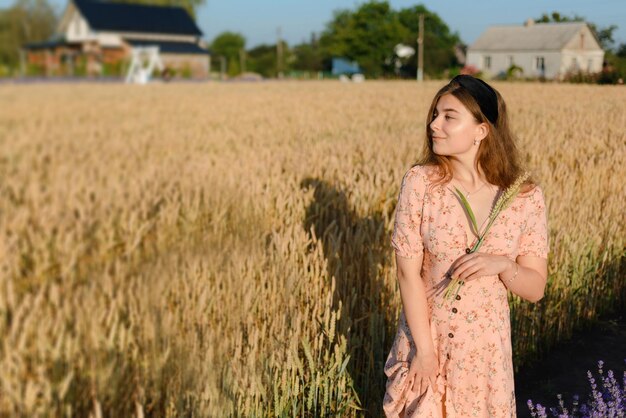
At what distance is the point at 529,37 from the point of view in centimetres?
5709

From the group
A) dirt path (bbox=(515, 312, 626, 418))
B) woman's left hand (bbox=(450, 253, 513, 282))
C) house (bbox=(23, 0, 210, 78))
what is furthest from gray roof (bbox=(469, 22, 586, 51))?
woman's left hand (bbox=(450, 253, 513, 282))

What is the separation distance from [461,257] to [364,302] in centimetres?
105

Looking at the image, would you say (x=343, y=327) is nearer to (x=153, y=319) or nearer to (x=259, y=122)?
(x=153, y=319)

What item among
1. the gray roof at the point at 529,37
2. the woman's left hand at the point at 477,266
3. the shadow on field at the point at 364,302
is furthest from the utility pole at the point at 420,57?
the woman's left hand at the point at 477,266

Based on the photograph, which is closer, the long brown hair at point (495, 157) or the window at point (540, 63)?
the long brown hair at point (495, 157)

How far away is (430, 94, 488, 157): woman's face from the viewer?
73.6 inches

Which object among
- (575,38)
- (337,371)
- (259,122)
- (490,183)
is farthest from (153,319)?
(575,38)

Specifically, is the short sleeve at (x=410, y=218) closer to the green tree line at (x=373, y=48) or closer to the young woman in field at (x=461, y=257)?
the young woman in field at (x=461, y=257)

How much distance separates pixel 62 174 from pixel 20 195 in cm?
62

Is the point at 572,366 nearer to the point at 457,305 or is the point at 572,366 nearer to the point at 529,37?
the point at 457,305

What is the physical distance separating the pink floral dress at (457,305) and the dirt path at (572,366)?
110 centimetres

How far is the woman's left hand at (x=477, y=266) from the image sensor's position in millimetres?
1785

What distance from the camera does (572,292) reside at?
3.51m

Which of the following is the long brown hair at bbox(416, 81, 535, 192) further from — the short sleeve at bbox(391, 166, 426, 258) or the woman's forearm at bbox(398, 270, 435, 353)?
the woman's forearm at bbox(398, 270, 435, 353)
